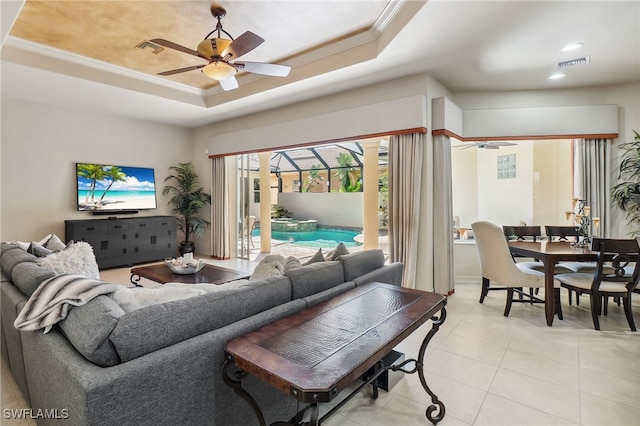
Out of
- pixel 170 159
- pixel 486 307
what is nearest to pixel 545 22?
pixel 486 307

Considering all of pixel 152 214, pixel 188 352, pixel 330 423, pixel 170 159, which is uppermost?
pixel 170 159

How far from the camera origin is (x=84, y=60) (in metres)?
4.21

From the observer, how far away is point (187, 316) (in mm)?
1391

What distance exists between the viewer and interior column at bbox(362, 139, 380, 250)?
18.8 ft

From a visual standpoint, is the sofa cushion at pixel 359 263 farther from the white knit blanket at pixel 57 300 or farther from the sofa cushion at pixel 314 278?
the white knit blanket at pixel 57 300

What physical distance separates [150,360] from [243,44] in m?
2.64

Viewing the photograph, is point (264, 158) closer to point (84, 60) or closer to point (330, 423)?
point (84, 60)

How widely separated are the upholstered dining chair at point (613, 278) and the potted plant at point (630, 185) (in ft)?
5.17

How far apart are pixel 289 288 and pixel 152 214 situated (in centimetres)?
586

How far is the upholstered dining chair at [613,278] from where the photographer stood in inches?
114

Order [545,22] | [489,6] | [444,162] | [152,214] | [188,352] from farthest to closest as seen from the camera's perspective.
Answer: [152,214], [444,162], [545,22], [489,6], [188,352]

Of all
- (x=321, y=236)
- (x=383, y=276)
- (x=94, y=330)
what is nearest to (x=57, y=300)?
(x=94, y=330)

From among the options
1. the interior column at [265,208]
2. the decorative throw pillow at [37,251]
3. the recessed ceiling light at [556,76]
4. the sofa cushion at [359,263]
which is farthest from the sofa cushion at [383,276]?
the interior column at [265,208]

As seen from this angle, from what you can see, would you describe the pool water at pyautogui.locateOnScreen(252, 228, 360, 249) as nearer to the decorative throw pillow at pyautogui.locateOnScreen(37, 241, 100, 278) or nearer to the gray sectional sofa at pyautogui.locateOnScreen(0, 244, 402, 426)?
the decorative throw pillow at pyautogui.locateOnScreen(37, 241, 100, 278)
